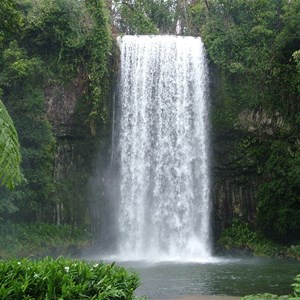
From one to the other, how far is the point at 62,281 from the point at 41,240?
45.7 ft

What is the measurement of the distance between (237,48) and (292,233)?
28.9ft

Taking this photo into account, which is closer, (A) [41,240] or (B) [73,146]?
(A) [41,240]

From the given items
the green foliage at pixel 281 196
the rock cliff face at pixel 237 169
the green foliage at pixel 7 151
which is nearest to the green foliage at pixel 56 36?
the rock cliff face at pixel 237 169

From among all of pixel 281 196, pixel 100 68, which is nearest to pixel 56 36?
pixel 100 68

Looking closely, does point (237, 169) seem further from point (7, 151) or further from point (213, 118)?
point (7, 151)

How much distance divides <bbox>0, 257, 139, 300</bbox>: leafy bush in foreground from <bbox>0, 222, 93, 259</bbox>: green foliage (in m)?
11.9

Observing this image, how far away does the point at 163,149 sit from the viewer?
66.9 feet

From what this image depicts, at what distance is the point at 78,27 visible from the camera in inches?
835

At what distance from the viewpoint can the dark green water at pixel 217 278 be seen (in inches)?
404

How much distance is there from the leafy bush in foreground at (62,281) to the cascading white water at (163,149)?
1301 centimetres

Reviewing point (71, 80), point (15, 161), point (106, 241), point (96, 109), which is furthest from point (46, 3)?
point (15, 161)

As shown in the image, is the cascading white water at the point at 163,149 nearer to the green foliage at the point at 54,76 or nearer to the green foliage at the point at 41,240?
the green foliage at the point at 54,76

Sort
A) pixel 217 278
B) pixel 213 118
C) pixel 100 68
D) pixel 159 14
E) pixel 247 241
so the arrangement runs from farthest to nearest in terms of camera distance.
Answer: pixel 159 14 → pixel 213 118 → pixel 100 68 → pixel 247 241 → pixel 217 278

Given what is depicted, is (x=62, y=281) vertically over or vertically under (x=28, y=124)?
under
